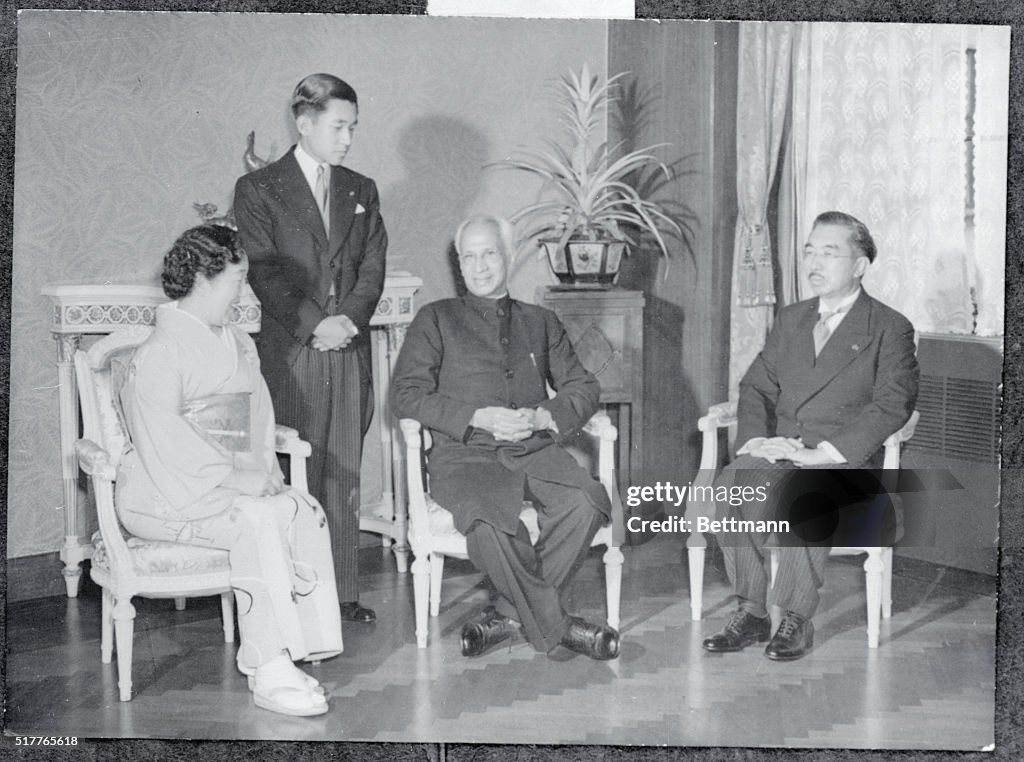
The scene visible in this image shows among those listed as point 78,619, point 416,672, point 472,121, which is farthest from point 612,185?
point 78,619

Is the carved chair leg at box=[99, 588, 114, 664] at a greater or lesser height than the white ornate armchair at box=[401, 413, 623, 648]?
lesser

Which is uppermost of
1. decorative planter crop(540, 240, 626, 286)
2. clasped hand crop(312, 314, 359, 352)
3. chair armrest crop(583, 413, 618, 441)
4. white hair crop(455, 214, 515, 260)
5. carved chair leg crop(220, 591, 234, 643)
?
white hair crop(455, 214, 515, 260)

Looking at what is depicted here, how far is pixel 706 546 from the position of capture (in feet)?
8.79

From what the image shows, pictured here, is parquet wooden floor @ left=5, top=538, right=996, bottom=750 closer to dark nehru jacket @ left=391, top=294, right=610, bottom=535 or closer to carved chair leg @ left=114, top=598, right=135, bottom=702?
carved chair leg @ left=114, top=598, right=135, bottom=702

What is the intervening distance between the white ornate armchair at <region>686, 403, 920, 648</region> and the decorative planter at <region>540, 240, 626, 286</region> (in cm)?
43

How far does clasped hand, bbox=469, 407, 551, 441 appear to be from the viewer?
2.58m

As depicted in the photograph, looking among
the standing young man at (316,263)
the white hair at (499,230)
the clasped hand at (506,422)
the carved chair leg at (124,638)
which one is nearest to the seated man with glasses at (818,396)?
the clasped hand at (506,422)

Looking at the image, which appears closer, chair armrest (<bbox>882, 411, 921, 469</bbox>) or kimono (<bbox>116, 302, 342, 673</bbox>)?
kimono (<bbox>116, 302, 342, 673</bbox>)

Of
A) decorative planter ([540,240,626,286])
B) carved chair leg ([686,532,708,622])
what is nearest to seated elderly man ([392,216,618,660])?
decorative planter ([540,240,626,286])

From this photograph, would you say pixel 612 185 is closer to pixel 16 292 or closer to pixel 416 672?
pixel 416 672

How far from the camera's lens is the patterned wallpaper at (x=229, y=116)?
2.56m

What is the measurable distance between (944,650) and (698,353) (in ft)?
3.21

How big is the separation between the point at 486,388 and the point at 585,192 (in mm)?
534

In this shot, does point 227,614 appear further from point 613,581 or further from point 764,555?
point 764,555
